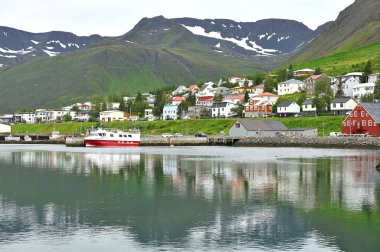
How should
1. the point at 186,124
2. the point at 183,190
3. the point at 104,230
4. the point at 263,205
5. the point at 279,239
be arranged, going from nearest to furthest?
1. the point at 279,239
2. the point at 104,230
3. the point at 263,205
4. the point at 183,190
5. the point at 186,124

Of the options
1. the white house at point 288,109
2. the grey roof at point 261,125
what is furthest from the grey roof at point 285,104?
the grey roof at point 261,125

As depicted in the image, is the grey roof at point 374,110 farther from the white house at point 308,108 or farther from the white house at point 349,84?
the white house at point 349,84

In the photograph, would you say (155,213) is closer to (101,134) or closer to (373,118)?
(373,118)

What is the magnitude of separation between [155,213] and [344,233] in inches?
486

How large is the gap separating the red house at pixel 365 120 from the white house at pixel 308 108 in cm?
3522

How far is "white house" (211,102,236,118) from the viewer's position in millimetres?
194625

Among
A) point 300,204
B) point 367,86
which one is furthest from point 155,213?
point 367,86

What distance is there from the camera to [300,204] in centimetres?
3941

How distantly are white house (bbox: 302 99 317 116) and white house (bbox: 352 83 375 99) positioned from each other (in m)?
21.2

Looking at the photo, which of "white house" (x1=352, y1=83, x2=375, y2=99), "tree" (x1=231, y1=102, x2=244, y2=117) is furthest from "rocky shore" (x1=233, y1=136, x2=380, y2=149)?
"white house" (x1=352, y1=83, x2=375, y2=99)

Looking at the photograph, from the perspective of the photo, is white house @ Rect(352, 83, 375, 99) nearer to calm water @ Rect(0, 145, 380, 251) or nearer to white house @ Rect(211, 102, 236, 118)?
white house @ Rect(211, 102, 236, 118)

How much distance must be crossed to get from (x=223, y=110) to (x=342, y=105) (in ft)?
171

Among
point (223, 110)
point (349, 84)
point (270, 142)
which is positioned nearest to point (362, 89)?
point (349, 84)

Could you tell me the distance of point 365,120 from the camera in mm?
119562
